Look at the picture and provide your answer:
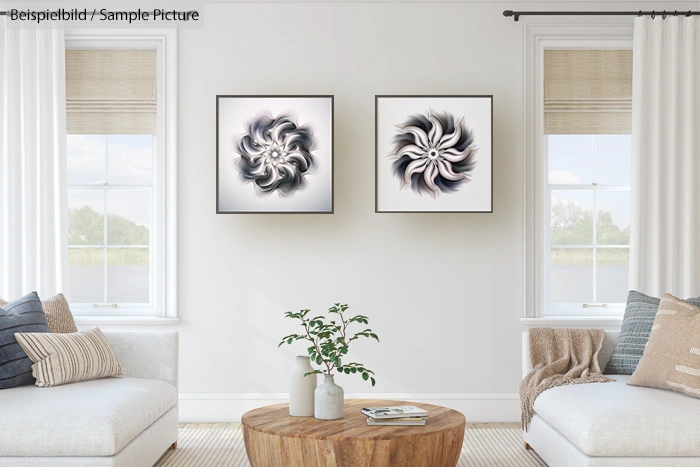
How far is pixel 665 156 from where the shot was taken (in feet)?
13.8

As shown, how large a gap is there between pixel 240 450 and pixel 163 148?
1.87 m

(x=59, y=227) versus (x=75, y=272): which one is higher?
(x=59, y=227)

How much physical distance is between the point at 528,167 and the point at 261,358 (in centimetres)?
203

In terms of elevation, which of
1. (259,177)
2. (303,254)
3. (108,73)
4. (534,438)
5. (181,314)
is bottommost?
(534,438)

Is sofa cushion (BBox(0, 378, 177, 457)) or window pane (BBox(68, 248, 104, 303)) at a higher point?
window pane (BBox(68, 248, 104, 303))

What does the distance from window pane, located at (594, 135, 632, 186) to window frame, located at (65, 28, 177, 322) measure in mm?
2666

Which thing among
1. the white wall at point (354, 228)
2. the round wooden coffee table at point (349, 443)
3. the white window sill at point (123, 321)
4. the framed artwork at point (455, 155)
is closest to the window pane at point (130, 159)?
the white wall at point (354, 228)

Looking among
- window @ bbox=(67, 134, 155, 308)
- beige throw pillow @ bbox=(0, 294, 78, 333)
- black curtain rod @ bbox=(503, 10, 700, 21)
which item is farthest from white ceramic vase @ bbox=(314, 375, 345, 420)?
black curtain rod @ bbox=(503, 10, 700, 21)

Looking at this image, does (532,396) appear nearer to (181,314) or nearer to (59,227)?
(181,314)

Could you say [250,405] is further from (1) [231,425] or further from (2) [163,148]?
(2) [163,148]

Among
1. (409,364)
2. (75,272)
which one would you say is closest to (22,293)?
(75,272)

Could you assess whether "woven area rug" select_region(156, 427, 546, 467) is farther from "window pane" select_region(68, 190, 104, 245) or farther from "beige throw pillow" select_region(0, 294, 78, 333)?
"window pane" select_region(68, 190, 104, 245)

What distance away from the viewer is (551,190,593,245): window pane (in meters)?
4.42

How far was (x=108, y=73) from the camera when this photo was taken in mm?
4352
